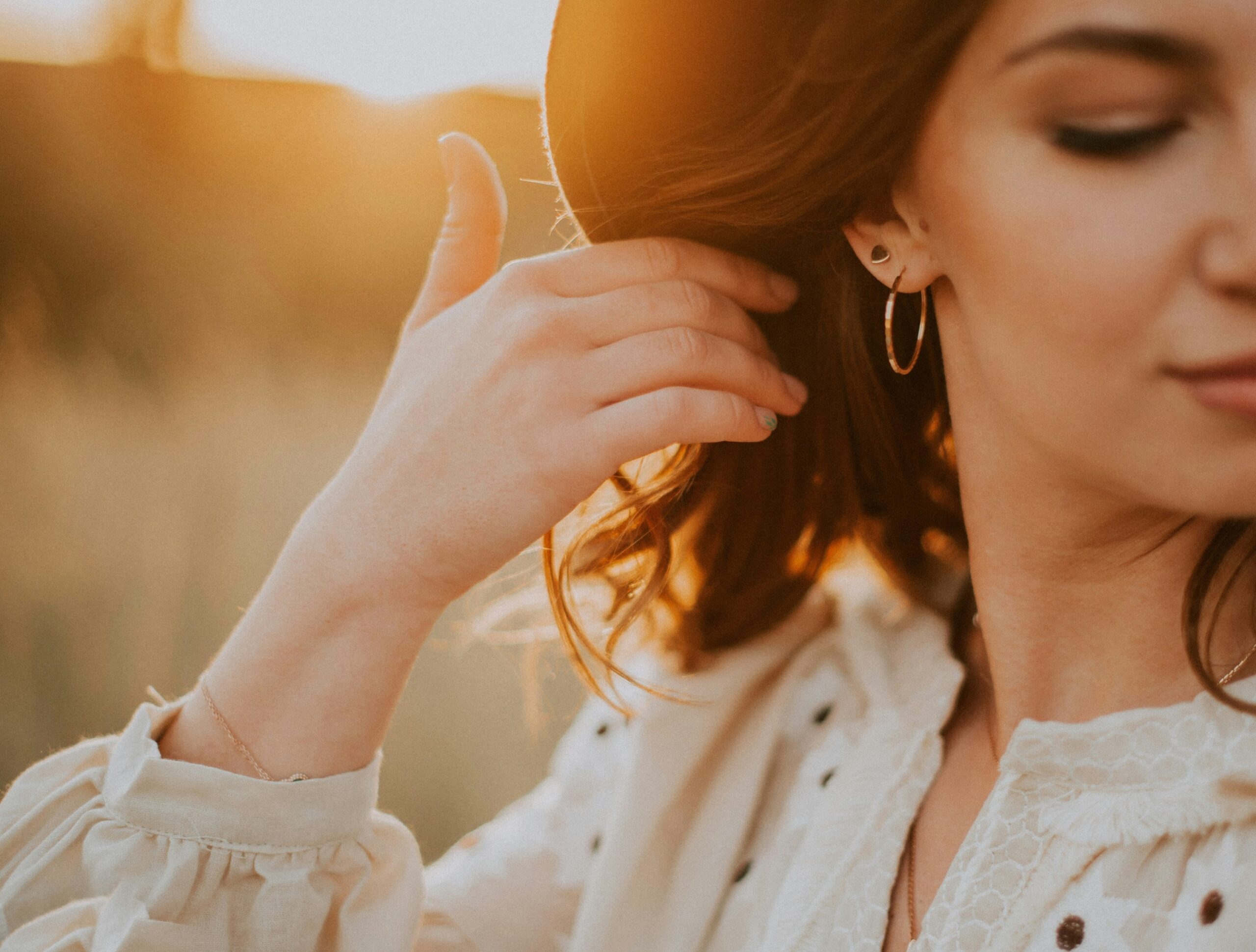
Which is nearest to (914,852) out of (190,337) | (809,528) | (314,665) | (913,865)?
(913,865)

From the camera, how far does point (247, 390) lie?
2.68 m

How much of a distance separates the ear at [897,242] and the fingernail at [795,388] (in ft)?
0.46

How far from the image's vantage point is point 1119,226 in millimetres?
685

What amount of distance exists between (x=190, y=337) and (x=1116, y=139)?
2549 millimetres

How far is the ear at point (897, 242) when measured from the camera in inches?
35.1

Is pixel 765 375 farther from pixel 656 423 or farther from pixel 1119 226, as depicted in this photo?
pixel 1119 226

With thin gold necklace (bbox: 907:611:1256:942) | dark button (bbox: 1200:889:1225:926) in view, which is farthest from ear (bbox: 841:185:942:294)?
dark button (bbox: 1200:889:1225:926)

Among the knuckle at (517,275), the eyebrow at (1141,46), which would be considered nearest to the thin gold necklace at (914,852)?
the eyebrow at (1141,46)

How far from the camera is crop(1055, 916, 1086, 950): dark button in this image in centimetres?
81

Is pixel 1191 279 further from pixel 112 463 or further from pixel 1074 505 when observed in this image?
pixel 112 463

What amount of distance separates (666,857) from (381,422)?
0.66 metres

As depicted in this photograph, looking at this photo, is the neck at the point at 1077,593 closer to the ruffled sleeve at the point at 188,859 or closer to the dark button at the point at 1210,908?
the dark button at the point at 1210,908

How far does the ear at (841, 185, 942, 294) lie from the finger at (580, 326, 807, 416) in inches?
6.5

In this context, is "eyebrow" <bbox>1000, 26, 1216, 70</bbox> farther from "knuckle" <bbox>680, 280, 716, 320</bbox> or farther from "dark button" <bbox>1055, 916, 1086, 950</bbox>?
"dark button" <bbox>1055, 916, 1086, 950</bbox>
